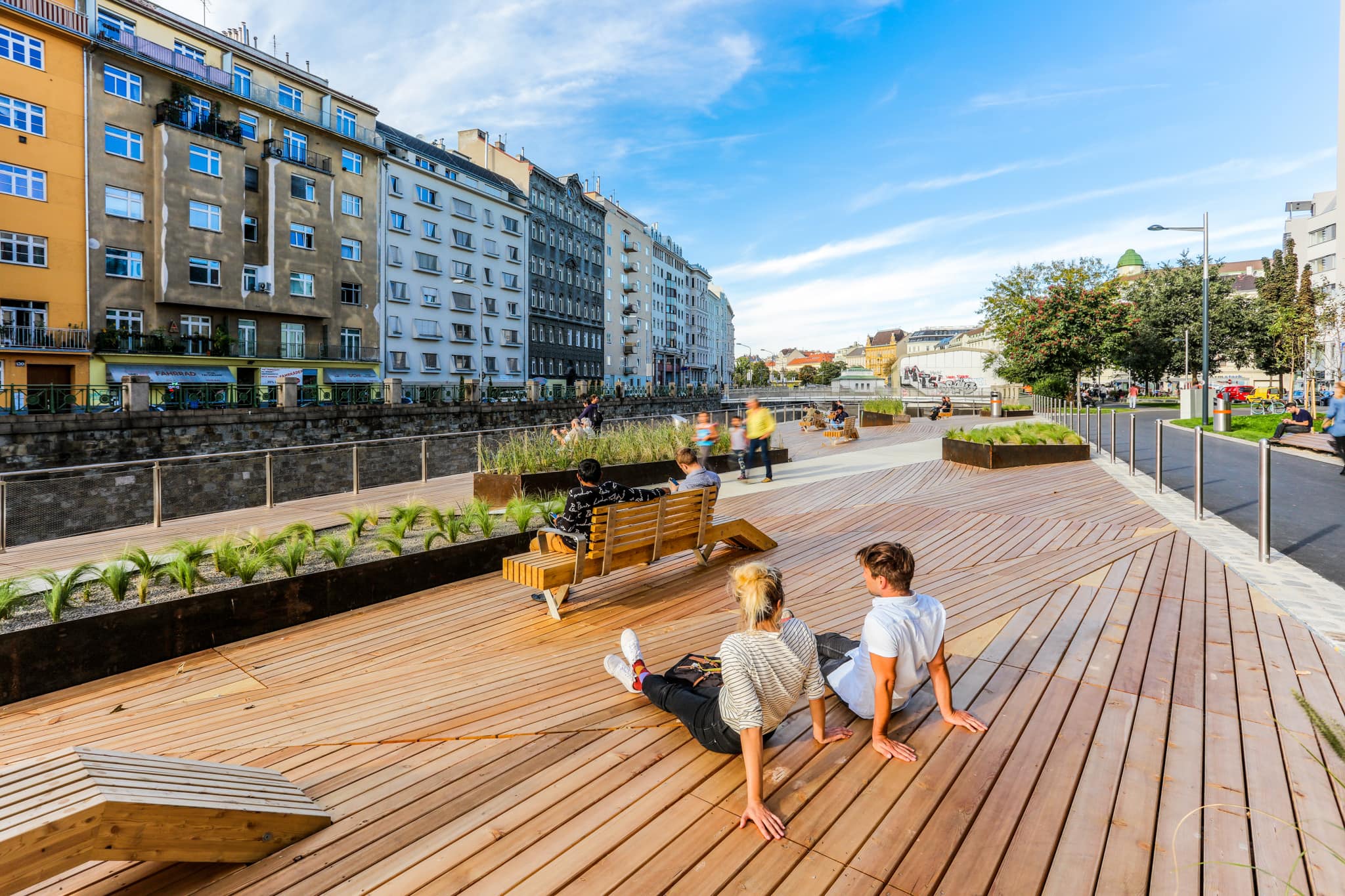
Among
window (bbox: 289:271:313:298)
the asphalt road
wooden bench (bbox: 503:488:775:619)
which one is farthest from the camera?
window (bbox: 289:271:313:298)

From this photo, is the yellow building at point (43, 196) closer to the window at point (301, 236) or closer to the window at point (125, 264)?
the window at point (125, 264)

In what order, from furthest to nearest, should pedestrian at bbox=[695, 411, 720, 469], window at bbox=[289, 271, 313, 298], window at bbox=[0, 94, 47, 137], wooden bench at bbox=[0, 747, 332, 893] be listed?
window at bbox=[289, 271, 313, 298]
window at bbox=[0, 94, 47, 137]
pedestrian at bbox=[695, 411, 720, 469]
wooden bench at bbox=[0, 747, 332, 893]

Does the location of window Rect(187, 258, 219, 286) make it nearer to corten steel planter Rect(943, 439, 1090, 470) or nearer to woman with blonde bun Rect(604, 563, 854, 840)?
corten steel planter Rect(943, 439, 1090, 470)

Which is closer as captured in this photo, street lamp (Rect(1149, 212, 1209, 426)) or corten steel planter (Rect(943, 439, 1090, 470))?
corten steel planter (Rect(943, 439, 1090, 470))

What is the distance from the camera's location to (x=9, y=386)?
789 inches

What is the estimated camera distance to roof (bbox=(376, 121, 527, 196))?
153 feet

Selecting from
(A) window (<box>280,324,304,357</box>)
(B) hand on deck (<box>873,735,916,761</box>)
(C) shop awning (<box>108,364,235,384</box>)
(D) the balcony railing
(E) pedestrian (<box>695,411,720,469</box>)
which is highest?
(A) window (<box>280,324,304,357</box>)

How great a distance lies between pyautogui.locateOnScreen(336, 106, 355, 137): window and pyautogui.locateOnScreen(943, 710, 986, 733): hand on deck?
152 feet

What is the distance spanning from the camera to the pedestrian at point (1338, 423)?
12164 mm

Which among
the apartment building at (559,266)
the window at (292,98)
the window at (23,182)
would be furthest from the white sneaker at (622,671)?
the apartment building at (559,266)

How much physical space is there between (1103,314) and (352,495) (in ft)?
110

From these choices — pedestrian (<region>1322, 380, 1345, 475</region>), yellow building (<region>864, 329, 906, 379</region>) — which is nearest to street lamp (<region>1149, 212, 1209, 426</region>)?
pedestrian (<region>1322, 380, 1345, 475</region>)

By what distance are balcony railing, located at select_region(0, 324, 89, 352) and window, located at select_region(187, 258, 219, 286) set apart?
547 centimetres

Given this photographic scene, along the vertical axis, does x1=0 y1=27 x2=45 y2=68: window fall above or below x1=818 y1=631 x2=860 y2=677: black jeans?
above
